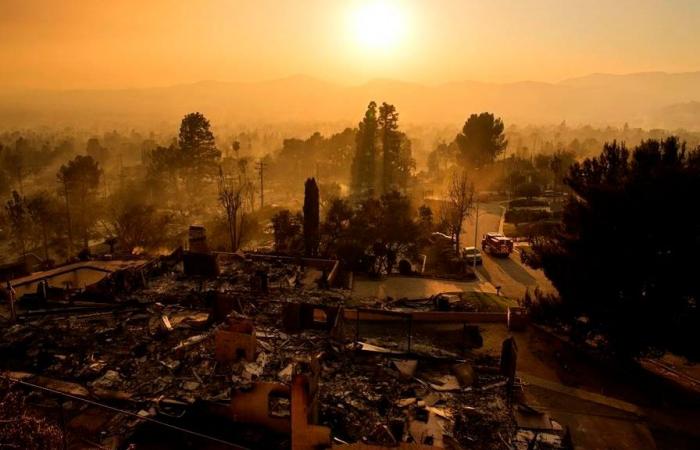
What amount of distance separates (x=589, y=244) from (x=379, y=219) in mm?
12543

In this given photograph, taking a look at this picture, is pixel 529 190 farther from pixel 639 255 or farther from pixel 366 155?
pixel 639 255

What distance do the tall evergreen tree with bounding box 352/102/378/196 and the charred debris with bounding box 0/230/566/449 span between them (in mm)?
35199

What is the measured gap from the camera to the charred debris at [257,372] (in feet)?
30.7

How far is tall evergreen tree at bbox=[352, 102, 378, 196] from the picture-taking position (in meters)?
50.9

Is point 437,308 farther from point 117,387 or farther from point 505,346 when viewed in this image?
point 117,387

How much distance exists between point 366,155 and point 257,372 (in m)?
42.3

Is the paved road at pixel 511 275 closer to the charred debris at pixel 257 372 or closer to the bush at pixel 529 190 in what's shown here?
the charred debris at pixel 257 372

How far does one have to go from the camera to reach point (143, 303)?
16188mm

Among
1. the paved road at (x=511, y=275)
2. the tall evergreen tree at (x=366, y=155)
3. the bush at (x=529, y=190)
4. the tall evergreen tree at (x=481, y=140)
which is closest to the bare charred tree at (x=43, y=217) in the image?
the tall evergreen tree at (x=366, y=155)

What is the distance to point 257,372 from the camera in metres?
11.3

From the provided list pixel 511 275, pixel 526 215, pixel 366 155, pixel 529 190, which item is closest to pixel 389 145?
pixel 366 155

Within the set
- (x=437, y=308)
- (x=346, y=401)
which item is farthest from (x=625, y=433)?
(x=437, y=308)

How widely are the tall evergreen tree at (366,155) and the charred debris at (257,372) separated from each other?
35.2 metres

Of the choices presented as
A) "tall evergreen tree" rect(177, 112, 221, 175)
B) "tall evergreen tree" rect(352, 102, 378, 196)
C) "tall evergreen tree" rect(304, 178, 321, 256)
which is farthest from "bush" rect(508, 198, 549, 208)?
"tall evergreen tree" rect(177, 112, 221, 175)
